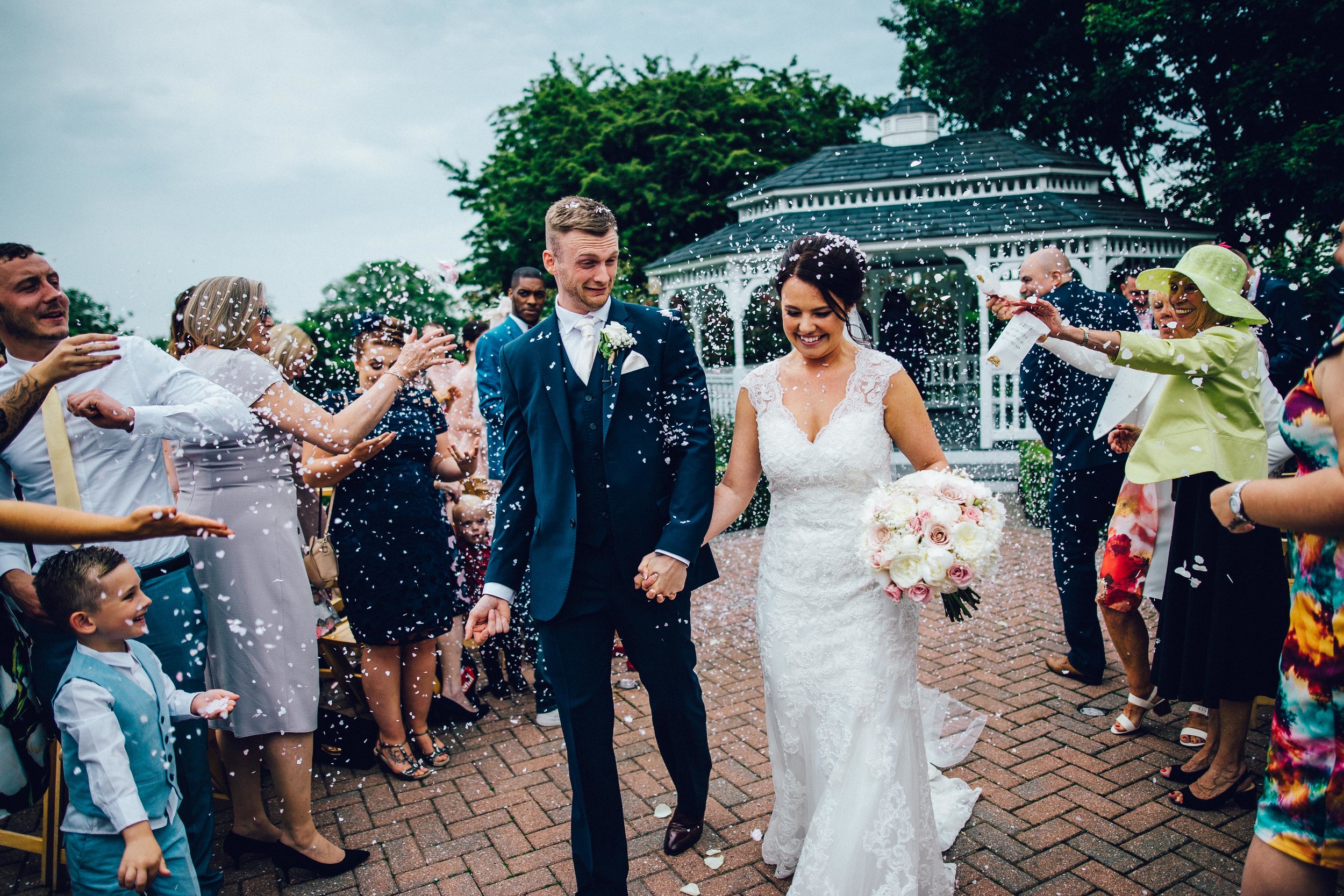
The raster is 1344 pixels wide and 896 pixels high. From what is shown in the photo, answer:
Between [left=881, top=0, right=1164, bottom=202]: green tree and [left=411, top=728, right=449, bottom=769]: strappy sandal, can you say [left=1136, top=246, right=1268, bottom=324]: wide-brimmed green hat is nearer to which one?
[left=411, top=728, right=449, bottom=769]: strappy sandal

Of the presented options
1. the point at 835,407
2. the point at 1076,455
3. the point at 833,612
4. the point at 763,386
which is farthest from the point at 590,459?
the point at 1076,455

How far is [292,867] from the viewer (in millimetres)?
3266

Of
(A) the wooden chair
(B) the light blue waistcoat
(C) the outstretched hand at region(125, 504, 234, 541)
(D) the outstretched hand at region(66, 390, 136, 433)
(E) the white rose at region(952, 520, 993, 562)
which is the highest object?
(D) the outstretched hand at region(66, 390, 136, 433)

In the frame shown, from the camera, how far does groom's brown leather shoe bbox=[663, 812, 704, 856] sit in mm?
3184

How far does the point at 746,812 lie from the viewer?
3459mm

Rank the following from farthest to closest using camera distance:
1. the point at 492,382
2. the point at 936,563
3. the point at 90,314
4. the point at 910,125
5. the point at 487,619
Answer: the point at 910,125
the point at 492,382
the point at 90,314
the point at 487,619
the point at 936,563

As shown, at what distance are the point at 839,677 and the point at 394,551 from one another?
2.28 meters

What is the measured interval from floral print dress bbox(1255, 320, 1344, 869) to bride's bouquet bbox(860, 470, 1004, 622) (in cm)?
78

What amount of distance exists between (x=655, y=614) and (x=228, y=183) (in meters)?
3.05

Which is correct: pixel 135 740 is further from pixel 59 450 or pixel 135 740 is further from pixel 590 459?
pixel 590 459

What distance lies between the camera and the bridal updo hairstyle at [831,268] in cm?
278

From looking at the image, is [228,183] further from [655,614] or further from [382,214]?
[655,614]

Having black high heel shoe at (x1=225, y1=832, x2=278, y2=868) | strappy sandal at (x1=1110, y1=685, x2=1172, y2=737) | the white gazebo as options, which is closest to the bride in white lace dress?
strappy sandal at (x1=1110, y1=685, x2=1172, y2=737)

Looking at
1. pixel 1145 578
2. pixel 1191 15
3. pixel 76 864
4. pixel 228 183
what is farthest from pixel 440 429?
pixel 1191 15
